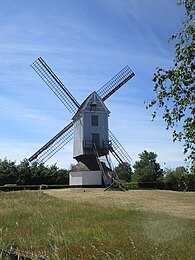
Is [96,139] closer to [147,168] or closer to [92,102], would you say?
[92,102]

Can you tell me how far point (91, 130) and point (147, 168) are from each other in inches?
1253

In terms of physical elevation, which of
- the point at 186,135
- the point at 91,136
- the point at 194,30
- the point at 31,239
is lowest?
the point at 31,239

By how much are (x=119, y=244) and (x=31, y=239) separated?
7.30ft

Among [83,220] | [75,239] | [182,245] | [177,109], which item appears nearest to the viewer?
[177,109]

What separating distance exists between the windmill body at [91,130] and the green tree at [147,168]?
2536 cm

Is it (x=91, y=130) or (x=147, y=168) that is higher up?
(x=91, y=130)

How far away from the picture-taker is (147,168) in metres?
66.5

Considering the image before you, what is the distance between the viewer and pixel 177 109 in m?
3.66

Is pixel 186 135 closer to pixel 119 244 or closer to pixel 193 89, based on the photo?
pixel 193 89

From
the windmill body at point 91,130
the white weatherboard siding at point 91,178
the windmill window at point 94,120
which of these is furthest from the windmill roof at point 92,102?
the white weatherboard siding at point 91,178

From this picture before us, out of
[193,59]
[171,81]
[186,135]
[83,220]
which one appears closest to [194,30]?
[193,59]

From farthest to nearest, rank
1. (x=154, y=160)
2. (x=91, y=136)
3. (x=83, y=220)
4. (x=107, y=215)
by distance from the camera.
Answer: (x=154, y=160)
(x=91, y=136)
(x=107, y=215)
(x=83, y=220)

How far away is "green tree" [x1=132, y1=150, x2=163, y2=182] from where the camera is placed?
62.8 m

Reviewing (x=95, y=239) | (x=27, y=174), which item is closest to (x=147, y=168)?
(x=27, y=174)
